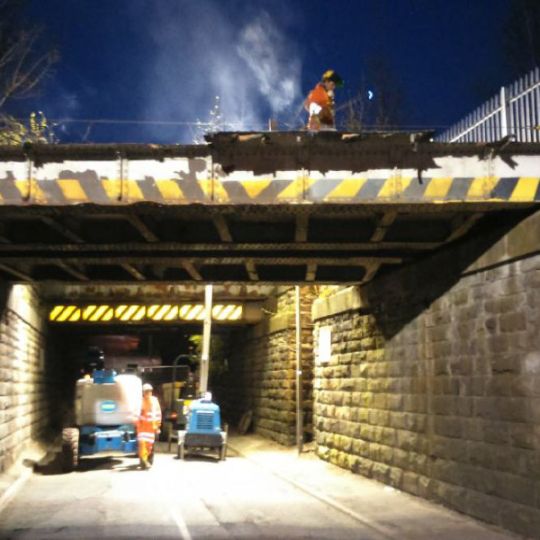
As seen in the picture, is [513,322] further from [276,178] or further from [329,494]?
[329,494]

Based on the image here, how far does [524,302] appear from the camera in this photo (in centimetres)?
976

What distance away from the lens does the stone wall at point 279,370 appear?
23.2 metres

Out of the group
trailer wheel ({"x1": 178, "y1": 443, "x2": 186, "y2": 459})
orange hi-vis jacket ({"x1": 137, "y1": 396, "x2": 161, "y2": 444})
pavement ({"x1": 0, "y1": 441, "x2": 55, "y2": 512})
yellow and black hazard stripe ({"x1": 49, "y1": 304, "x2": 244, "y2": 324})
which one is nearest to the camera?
pavement ({"x1": 0, "y1": 441, "x2": 55, "y2": 512})

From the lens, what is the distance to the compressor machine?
19.8 metres

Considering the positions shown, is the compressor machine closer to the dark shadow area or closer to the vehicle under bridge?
the vehicle under bridge

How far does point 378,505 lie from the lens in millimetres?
12602

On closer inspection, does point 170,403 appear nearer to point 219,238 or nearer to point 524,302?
→ point 219,238

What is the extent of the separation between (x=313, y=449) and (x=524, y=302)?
1264 cm

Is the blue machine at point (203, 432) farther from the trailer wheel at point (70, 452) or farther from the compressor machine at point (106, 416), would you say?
the trailer wheel at point (70, 452)

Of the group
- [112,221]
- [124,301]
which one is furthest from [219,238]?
[124,301]

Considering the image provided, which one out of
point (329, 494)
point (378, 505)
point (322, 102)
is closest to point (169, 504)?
point (329, 494)

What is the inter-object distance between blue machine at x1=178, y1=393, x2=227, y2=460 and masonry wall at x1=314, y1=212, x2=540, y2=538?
486cm

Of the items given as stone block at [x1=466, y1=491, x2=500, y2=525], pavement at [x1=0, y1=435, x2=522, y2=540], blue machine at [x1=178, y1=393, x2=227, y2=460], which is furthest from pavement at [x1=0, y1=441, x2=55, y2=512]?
stone block at [x1=466, y1=491, x2=500, y2=525]

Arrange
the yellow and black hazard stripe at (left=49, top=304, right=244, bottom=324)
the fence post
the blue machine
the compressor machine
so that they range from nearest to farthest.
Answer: the fence post → the compressor machine → the blue machine → the yellow and black hazard stripe at (left=49, top=304, right=244, bottom=324)
